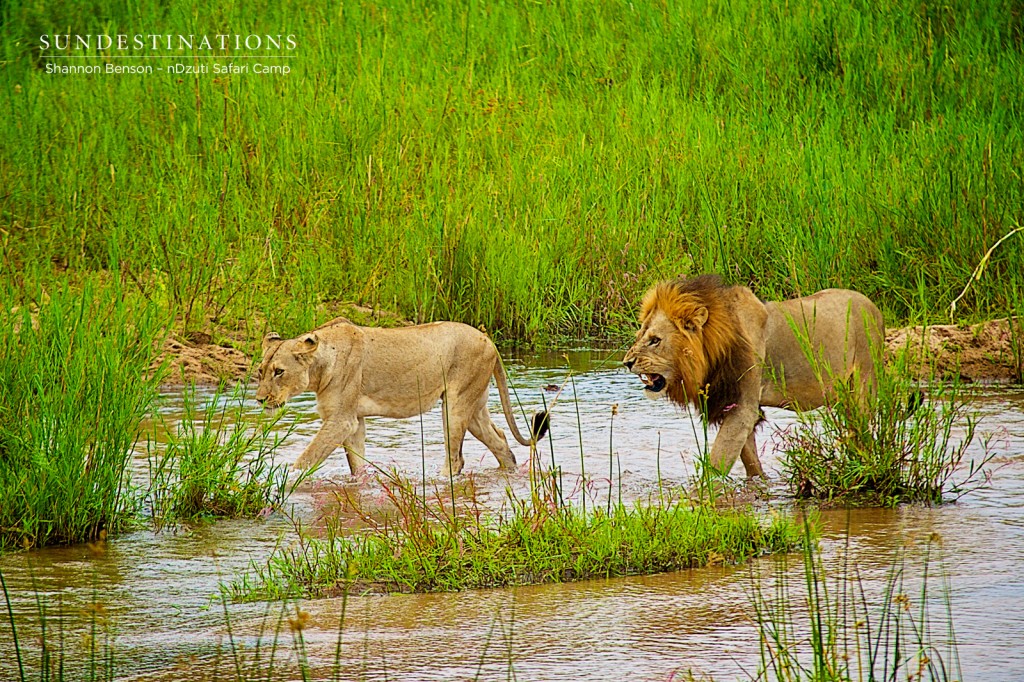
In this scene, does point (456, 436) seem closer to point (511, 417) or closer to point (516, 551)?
point (511, 417)

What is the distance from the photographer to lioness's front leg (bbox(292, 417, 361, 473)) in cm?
714

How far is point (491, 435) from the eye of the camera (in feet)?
25.0

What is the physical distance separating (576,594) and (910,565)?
49.7 inches

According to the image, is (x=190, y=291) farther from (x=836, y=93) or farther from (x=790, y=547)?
(x=836, y=93)

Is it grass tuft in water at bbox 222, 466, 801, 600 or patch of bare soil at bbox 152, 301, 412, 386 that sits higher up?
patch of bare soil at bbox 152, 301, 412, 386

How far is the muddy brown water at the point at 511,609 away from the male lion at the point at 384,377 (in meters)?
0.63

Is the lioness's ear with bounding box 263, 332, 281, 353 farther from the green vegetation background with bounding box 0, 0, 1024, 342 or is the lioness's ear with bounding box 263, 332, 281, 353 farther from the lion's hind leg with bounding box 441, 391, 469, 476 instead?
the green vegetation background with bounding box 0, 0, 1024, 342

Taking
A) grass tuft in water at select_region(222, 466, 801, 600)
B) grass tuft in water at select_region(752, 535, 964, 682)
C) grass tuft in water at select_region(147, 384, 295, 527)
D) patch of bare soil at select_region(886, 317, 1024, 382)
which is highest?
patch of bare soil at select_region(886, 317, 1024, 382)

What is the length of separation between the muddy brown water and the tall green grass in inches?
5.5

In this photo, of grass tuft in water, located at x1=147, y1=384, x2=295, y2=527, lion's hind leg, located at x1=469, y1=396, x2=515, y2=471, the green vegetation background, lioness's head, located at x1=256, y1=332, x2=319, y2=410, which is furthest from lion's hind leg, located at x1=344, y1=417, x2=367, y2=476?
the green vegetation background

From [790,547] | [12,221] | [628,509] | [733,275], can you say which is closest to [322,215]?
[12,221]

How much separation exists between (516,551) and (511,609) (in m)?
0.43

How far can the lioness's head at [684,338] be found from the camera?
6715 millimetres

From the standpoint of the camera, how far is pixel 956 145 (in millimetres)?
11086
